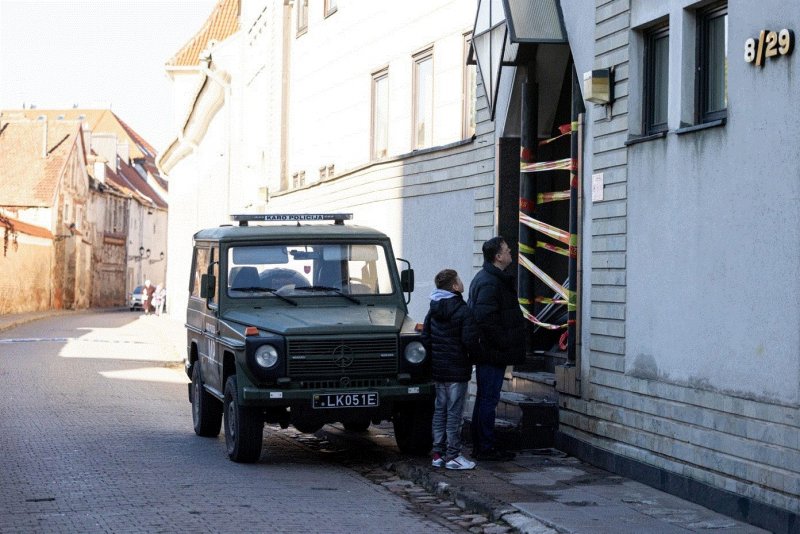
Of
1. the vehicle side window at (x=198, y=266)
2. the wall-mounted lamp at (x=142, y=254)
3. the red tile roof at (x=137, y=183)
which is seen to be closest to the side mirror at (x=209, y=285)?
the vehicle side window at (x=198, y=266)

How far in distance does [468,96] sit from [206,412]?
5.75 metres

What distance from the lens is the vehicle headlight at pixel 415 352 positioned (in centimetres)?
1212

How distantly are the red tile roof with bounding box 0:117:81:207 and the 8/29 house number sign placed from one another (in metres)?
67.9

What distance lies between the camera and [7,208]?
73.1 m

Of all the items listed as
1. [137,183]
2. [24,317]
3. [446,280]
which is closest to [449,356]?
[446,280]

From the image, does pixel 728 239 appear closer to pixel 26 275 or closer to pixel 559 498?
pixel 559 498

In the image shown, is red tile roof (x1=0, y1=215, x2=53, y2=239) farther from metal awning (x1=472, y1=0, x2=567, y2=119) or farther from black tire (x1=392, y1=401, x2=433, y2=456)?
black tire (x1=392, y1=401, x2=433, y2=456)

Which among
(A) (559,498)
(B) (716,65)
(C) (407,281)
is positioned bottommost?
(A) (559,498)

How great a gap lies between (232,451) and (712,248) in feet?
16.3

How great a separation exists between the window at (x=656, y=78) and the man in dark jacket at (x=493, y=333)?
1679mm

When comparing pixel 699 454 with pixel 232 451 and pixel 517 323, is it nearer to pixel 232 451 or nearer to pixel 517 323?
pixel 517 323

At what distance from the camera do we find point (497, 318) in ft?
38.7

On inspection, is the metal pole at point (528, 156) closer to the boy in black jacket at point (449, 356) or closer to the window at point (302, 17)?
the boy in black jacket at point (449, 356)

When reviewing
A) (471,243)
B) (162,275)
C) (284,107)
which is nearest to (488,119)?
(471,243)
